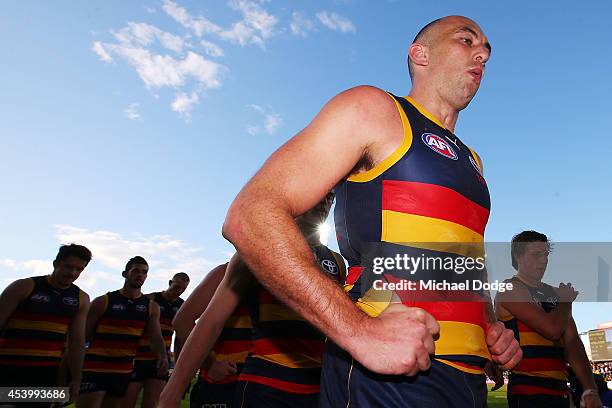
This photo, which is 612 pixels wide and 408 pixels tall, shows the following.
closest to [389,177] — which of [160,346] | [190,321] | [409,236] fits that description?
[409,236]

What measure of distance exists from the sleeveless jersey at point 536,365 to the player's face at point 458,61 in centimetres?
385

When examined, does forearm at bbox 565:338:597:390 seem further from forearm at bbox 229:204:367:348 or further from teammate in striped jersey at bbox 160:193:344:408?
forearm at bbox 229:204:367:348

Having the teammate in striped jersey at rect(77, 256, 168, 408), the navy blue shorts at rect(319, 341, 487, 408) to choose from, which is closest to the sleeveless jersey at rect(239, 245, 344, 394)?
the navy blue shorts at rect(319, 341, 487, 408)

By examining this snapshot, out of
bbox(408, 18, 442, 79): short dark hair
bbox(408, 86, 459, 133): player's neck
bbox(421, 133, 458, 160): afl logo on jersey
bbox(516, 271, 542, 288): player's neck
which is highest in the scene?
bbox(408, 18, 442, 79): short dark hair

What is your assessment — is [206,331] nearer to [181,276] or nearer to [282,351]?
[282,351]

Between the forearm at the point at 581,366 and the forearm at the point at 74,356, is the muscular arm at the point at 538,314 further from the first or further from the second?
the forearm at the point at 74,356

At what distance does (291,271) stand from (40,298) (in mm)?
6777

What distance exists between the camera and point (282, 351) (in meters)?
3.50

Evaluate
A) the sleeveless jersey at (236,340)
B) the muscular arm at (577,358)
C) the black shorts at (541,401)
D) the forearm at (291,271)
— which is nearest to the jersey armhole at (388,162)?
the forearm at (291,271)

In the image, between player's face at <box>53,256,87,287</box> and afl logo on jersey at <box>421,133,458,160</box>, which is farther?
player's face at <box>53,256,87,287</box>

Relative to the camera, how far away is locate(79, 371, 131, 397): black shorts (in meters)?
8.99

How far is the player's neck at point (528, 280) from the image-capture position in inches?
232

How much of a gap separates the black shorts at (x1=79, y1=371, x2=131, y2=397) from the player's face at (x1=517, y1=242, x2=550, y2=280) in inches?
288

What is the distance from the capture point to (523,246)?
6078 millimetres
